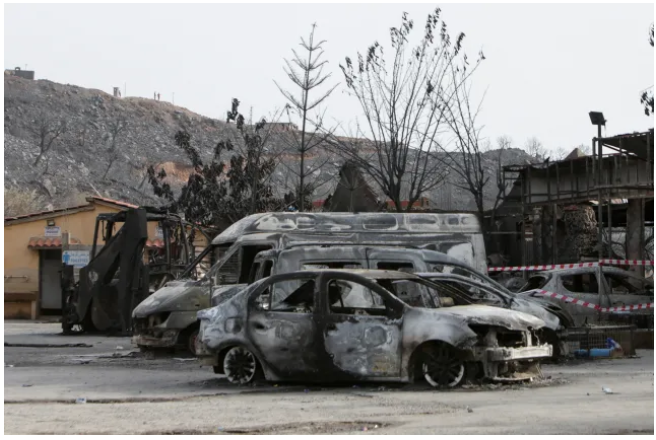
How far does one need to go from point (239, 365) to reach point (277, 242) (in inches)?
214

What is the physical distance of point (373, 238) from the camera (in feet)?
66.7

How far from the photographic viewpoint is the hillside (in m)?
100

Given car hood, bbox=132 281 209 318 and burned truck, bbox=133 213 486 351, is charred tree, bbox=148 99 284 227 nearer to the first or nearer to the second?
burned truck, bbox=133 213 486 351

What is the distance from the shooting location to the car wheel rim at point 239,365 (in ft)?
46.1

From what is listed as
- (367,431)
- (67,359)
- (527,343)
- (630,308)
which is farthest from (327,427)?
(630,308)

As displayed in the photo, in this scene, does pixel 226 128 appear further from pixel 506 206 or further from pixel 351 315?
pixel 351 315

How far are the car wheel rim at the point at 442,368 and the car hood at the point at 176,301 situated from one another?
6.05 m

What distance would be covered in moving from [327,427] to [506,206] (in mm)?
31290

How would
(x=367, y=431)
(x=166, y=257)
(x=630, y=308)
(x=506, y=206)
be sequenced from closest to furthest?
(x=367, y=431)
(x=630, y=308)
(x=166, y=257)
(x=506, y=206)

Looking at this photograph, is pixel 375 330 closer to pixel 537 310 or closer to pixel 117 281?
pixel 537 310

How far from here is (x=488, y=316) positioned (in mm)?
13484

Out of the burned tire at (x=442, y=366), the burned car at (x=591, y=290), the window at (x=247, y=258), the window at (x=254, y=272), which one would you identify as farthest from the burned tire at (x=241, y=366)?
the burned car at (x=591, y=290)

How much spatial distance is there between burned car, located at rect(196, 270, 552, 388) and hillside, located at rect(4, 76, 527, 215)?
71366 mm

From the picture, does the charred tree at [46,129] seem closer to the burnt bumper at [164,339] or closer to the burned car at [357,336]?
the burnt bumper at [164,339]
